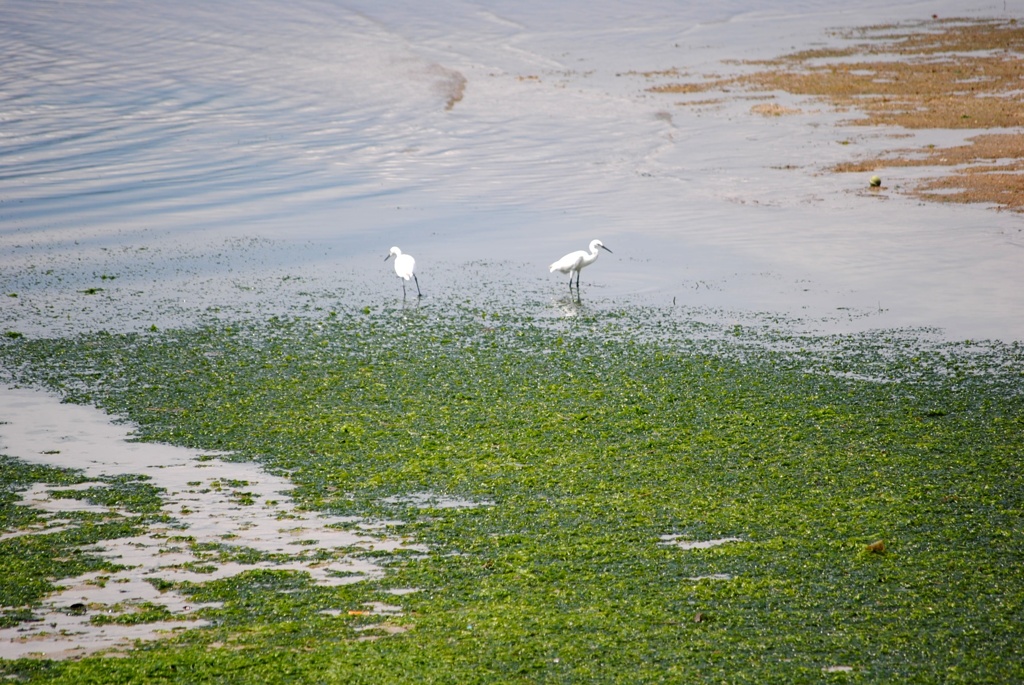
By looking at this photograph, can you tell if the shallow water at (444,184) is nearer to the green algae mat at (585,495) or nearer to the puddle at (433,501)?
the green algae mat at (585,495)

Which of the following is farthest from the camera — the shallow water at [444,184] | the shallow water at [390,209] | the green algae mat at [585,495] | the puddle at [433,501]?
the shallow water at [444,184]

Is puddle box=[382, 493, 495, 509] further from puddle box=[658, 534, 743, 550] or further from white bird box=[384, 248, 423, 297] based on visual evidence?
white bird box=[384, 248, 423, 297]

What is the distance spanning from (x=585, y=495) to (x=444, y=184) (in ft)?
40.2

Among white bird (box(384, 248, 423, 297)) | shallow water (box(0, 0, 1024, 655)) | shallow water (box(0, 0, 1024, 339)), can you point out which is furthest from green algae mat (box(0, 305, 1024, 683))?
shallow water (box(0, 0, 1024, 339))

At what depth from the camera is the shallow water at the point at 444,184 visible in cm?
1146

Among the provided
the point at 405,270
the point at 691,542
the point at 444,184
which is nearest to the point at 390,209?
the point at 444,184

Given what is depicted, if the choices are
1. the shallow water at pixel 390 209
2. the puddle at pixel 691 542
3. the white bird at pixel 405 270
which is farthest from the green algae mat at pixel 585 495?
the white bird at pixel 405 270

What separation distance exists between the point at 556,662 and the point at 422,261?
881cm

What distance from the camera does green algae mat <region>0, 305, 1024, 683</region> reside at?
14.9ft

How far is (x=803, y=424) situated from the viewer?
24.1 ft

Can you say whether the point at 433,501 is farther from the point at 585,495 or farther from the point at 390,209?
the point at 390,209

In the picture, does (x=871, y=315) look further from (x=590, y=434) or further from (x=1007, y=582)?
(x=1007, y=582)

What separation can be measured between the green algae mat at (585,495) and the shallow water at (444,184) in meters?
1.47

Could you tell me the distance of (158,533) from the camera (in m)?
6.02
